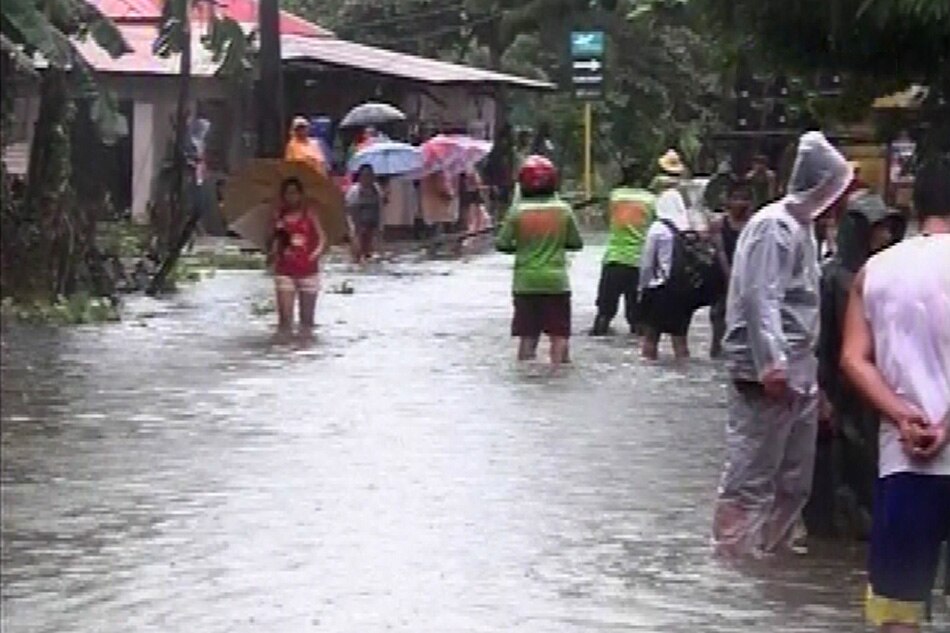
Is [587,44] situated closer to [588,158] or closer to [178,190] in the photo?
[588,158]

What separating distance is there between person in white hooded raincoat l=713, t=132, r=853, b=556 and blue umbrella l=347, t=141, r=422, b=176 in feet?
75.1

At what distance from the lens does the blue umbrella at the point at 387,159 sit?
33.2 meters

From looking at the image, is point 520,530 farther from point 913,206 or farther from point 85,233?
point 85,233

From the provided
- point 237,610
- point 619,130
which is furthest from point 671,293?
point 619,130

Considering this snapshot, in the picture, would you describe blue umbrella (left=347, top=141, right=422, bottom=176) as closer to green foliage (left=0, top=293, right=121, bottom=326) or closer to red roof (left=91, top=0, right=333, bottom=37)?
red roof (left=91, top=0, right=333, bottom=37)

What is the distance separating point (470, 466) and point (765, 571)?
290 cm

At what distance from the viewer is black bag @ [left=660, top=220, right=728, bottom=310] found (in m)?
17.8

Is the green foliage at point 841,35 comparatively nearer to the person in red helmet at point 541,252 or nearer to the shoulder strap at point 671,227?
the person in red helmet at point 541,252

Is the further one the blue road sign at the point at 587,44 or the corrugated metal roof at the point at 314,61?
the blue road sign at the point at 587,44

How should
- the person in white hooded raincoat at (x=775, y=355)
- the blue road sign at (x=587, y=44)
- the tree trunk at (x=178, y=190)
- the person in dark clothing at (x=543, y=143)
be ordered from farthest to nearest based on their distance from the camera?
the person in dark clothing at (x=543, y=143) → the blue road sign at (x=587, y=44) → the tree trunk at (x=178, y=190) → the person in white hooded raincoat at (x=775, y=355)

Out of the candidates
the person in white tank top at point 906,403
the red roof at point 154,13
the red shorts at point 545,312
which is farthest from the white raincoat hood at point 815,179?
the red roof at point 154,13

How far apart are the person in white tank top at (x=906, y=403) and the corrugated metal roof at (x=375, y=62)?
95.5 ft

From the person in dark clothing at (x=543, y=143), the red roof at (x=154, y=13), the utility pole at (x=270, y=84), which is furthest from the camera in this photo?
the person in dark clothing at (x=543, y=143)

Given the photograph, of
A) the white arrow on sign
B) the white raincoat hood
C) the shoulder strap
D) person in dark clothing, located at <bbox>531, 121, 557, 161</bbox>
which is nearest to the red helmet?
the shoulder strap
